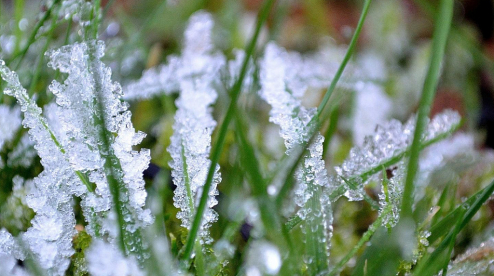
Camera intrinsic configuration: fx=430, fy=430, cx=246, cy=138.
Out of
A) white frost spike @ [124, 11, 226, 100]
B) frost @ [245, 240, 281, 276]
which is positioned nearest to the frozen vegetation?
frost @ [245, 240, 281, 276]

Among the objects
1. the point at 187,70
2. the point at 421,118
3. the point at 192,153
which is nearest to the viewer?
the point at 421,118

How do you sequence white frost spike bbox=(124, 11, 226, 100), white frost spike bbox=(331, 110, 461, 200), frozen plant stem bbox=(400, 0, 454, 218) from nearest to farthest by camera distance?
frozen plant stem bbox=(400, 0, 454, 218) → white frost spike bbox=(331, 110, 461, 200) → white frost spike bbox=(124, 11, 226, 100)

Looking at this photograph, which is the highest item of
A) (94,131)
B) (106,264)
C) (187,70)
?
(187,70)

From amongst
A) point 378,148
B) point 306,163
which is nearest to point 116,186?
point 306,163

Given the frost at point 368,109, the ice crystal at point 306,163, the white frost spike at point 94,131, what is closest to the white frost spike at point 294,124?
the ice crystal at point 306,163

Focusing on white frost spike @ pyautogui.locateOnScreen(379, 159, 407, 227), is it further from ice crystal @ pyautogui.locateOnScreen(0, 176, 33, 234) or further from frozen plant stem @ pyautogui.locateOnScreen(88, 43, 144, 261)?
ice crystal @ pyautogui.locateOnScreen(0, 176, 33, 234)

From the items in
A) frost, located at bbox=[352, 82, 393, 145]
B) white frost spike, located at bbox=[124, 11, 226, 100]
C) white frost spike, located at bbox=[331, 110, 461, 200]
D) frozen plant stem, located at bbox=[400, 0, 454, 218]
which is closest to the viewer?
frozen plant stem, located at bbox=[400, 0, 454, 218]

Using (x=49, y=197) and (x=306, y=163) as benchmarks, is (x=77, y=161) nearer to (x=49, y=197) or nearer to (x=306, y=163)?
(x=49, y=197)
